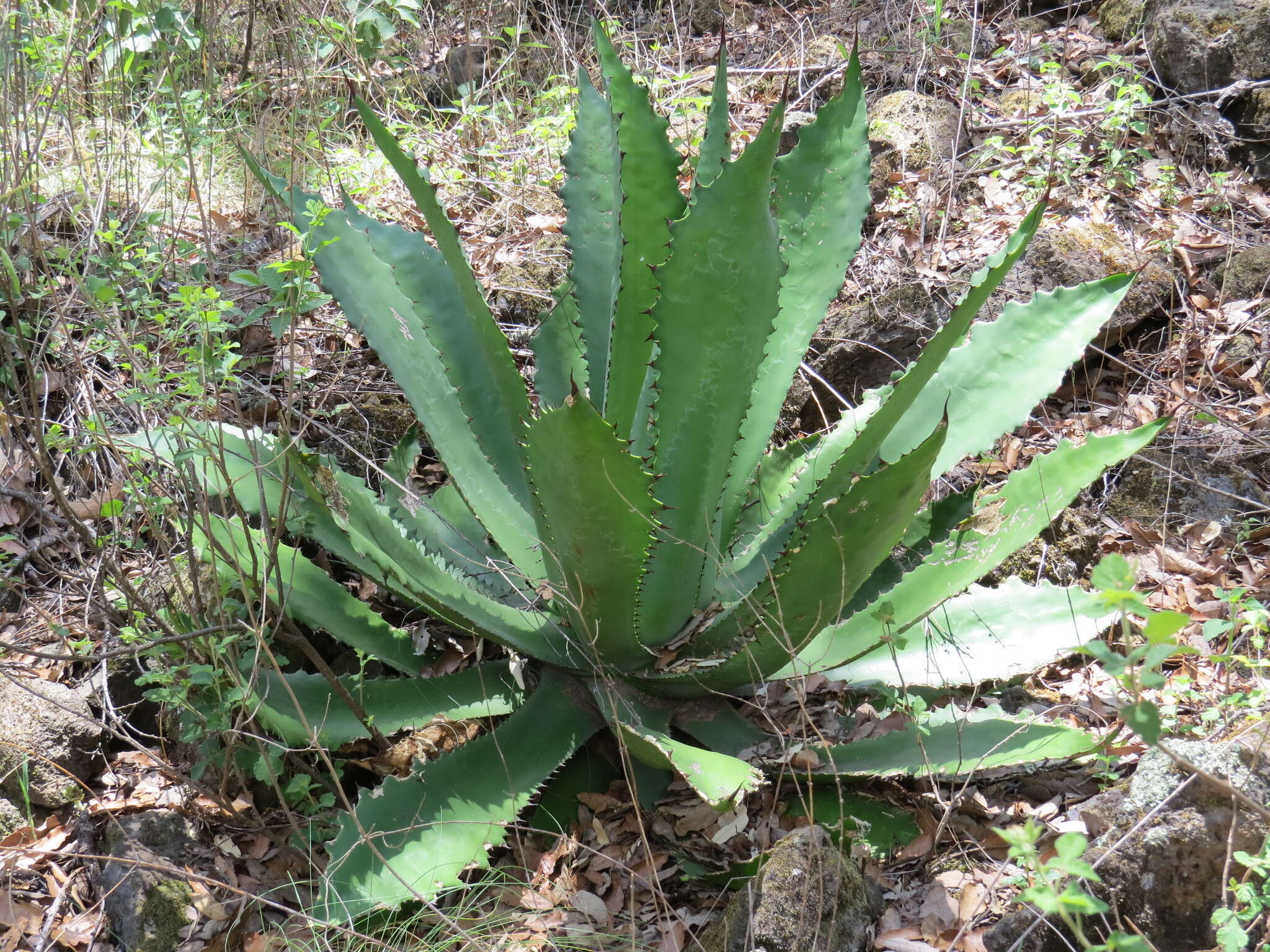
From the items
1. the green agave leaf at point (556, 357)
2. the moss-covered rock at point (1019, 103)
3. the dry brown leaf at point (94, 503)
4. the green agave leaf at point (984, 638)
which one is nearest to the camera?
the green agave leaf at point (984, 638)

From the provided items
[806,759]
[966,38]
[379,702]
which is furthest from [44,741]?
[966,38]

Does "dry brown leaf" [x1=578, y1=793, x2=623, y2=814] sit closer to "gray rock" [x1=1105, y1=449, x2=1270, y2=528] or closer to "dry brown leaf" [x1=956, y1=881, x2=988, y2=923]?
"dry brown leaf" [x1=956, y1=881, x2=988, y2=923]

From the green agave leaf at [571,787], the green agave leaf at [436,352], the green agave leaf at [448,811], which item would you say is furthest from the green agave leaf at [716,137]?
the green agave leaf at [571,787]

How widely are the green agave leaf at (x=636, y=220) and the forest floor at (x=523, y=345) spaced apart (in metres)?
0.53

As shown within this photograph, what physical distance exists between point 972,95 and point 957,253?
3.93 feet

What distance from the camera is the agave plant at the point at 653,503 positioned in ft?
5.40

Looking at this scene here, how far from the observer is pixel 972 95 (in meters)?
4.14

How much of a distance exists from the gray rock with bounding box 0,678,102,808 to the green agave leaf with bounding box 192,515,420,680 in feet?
1.50

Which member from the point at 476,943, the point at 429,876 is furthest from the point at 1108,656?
the point at 429,876

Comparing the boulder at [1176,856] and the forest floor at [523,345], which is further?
the forest floor at [523,345]

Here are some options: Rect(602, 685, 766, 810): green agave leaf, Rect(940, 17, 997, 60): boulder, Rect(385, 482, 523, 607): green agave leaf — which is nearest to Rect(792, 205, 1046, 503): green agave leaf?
Rect(602, 685, 766, 810): green agave leaf

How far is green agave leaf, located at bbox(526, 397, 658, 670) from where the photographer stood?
59.4 inches

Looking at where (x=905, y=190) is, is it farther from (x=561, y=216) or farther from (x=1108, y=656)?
(x=1108, y=656)

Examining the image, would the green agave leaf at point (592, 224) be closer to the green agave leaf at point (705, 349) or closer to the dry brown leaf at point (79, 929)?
the green agave leaf at point (705, 349)
